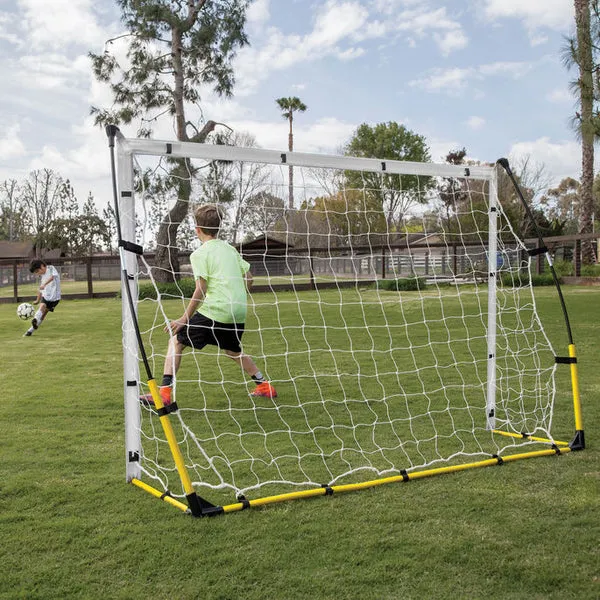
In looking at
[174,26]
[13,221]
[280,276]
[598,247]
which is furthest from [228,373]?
[13,221]

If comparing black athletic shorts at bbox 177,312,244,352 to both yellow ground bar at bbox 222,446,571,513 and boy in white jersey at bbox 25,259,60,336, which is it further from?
boy in white jersey at bbox 25,259,60,336

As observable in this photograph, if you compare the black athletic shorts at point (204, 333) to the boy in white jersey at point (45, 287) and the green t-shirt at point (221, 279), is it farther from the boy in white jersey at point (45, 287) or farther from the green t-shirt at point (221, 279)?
the boy in white jersey at point (45, 287)

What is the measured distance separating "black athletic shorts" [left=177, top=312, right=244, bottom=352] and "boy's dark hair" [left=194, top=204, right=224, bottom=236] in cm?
71

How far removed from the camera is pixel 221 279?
4629mm

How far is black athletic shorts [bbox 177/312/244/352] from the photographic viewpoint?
4688mm

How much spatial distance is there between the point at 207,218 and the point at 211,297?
626mm

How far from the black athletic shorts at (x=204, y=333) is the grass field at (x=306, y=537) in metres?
0.92

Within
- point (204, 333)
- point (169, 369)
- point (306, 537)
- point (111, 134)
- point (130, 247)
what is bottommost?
point (306, 537)

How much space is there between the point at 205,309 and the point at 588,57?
11714 millimetres

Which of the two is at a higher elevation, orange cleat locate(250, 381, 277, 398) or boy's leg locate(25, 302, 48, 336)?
boy's leg locate(25, 302, 48, 336)

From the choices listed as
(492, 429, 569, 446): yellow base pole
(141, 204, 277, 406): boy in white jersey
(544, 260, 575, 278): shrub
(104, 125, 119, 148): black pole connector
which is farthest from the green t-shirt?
(544, 260, 575, 278): shrub

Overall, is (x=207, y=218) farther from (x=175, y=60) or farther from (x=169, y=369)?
(x=175, y=60)

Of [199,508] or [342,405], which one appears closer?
[199,508]

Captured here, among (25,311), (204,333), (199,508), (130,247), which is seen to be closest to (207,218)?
(204,333)
